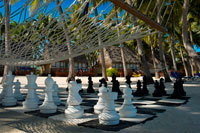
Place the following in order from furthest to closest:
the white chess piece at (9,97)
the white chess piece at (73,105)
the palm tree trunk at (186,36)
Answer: the palm tree trunk at (186,36)
the white chess piece at (9,97)
the white chess piece at (73,105)

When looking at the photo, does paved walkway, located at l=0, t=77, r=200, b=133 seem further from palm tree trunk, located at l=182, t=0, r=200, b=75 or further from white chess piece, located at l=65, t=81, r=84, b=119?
palm tree trunk, located at l=182, t=0, r=200, b=75

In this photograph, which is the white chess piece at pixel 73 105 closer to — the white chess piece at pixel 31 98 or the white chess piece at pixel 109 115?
the white chess piece at pixel 109 115

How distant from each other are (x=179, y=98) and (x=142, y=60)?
4.86 metres

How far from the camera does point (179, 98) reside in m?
3.76

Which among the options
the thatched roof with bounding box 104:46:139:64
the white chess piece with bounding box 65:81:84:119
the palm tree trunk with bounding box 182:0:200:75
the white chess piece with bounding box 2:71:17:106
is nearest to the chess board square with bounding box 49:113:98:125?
the white chess piece with bounding box 65:81:84:119

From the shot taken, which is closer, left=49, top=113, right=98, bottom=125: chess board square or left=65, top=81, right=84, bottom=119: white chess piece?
left=49, top=113, right=98, bottom=125: chess board square

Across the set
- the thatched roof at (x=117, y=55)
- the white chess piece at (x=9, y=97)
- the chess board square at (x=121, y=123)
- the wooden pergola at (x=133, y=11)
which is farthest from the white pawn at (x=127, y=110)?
the thatched roof at (x=117, y=55)

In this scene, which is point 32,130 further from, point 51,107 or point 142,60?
point 142,60

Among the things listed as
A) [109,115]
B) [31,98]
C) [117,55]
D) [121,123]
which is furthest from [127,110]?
[117,55]

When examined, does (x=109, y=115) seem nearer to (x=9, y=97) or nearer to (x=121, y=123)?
(x=121, y=123)

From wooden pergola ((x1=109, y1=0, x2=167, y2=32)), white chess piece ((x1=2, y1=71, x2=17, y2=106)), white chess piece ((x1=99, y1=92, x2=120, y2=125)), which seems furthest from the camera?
white chess piece ((x1=2, y1=71, x2=17, y2=106))

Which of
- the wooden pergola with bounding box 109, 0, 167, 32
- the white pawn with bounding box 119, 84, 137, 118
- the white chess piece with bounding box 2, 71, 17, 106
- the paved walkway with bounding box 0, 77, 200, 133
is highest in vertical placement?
the wooden pergola with bounding box 109, 0, 167, 32

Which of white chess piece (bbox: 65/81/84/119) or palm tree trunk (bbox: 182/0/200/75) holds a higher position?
palm tree trunk (bbox: 182/0/200/75)

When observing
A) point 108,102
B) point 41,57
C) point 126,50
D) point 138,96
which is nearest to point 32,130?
point 108,102
